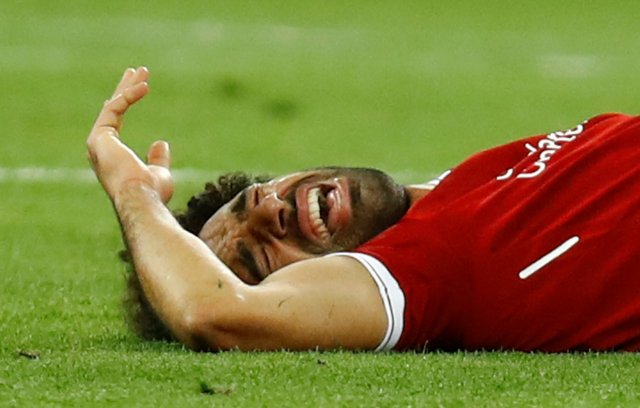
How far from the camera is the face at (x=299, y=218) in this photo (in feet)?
15.5

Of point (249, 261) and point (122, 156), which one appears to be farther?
point (122, 156)

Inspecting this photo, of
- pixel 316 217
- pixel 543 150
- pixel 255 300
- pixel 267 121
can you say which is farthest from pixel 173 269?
pixel 267 121

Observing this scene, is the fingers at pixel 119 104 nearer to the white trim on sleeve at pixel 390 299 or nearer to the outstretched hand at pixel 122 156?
the outstretched hand at pixel 122 156

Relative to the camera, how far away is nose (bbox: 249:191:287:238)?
4.73 m

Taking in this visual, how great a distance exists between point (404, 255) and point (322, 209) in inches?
14.8

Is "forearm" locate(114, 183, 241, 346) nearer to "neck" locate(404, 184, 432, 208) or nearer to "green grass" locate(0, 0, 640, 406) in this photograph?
"green grass" locate(0, 0, 640, 406)

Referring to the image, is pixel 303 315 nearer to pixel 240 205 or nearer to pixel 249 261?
pixel 249 261

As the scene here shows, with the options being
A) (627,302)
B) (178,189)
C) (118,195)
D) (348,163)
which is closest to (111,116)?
(118,195)

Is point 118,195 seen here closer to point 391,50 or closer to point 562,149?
point 562,149

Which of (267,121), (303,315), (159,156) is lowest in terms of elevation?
(267,121)

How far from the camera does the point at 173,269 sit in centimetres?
441

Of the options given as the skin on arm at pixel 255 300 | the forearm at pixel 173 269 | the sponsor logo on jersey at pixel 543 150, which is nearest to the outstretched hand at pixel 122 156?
the forearm at pixel 173 269

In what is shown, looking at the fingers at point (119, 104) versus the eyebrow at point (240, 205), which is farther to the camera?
the fingers at point (119, 104)

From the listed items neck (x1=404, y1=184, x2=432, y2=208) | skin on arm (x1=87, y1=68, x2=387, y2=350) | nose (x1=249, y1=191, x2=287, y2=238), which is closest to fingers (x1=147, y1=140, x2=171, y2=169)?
nose (x1=249, y1=191, x2=287, y2=238)
